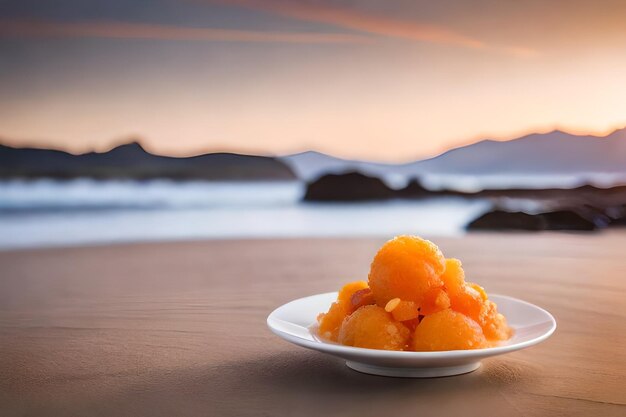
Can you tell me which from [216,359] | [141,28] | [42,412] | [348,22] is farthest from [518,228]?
[42,412]

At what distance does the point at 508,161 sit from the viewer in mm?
5652

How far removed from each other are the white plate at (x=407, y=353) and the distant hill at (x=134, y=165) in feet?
13.3

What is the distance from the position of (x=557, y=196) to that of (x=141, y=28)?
3229 mm

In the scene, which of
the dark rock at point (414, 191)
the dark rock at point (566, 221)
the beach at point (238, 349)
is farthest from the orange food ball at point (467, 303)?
the dark rock at point (414, 191)

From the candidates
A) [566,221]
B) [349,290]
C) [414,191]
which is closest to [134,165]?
[414,191]

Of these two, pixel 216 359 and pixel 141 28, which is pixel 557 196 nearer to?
pixel 141 28

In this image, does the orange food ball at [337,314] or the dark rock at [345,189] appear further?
the dark rock at [345,189]

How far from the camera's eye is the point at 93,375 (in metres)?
1.41

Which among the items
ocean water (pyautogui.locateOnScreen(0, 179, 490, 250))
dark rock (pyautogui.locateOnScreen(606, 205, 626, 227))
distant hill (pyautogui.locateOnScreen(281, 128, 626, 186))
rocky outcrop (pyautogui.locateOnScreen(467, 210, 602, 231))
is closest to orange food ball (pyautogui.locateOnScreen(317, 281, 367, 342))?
ocean water (pyautogui.locateOnScreen(0, 179, 490, 250))

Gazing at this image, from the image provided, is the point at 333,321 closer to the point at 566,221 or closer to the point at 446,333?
the point at 446,333

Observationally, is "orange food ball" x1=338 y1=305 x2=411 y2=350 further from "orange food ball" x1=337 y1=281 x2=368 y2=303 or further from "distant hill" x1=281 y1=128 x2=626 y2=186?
"distant hill" x1=281 y1=128 x2=626 y2=186

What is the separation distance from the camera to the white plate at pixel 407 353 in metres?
1.17

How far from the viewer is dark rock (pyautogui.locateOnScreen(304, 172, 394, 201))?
18.5 feet

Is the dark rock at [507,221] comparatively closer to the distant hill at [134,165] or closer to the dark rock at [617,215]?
the dark rock at [617,215]
